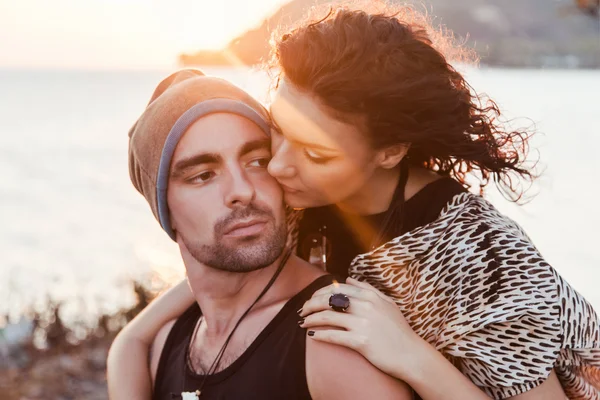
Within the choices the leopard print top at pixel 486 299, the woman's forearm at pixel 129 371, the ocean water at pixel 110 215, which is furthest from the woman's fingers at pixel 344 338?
the ocean water at pixel 110 215

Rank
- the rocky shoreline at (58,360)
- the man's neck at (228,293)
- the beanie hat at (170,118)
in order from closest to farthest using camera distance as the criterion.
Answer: the beanie hat at (170,118) → the man's neck at (228,293) → the rocky shoreline at (58,360)

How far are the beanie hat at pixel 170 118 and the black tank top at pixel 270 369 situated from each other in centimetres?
72

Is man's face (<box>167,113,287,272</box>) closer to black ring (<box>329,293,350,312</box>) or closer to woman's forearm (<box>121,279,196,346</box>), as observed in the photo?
black ring (<box>329,293,350,312</box>)

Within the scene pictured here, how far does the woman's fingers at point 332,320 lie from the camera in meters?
2.38

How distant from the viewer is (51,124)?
44.7m

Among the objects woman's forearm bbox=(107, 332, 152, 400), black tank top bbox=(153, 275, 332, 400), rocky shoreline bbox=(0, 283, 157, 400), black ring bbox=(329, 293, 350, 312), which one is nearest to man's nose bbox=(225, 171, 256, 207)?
black tank top bbox=(153, 275, 332, 400)

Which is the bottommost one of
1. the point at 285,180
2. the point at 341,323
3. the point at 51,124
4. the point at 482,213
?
the point at 341,323

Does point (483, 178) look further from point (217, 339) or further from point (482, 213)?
point (217, 339)

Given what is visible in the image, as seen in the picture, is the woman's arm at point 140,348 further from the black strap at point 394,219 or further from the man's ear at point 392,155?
the man's ear at point 392,155

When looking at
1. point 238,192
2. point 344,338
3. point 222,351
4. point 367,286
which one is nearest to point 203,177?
point 238,192

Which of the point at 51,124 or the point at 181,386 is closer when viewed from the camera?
the point at 181,386

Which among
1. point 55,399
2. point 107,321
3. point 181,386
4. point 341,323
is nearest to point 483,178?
point 341,323

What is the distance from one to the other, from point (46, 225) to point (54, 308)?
9716mm

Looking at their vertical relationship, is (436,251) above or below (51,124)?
below
